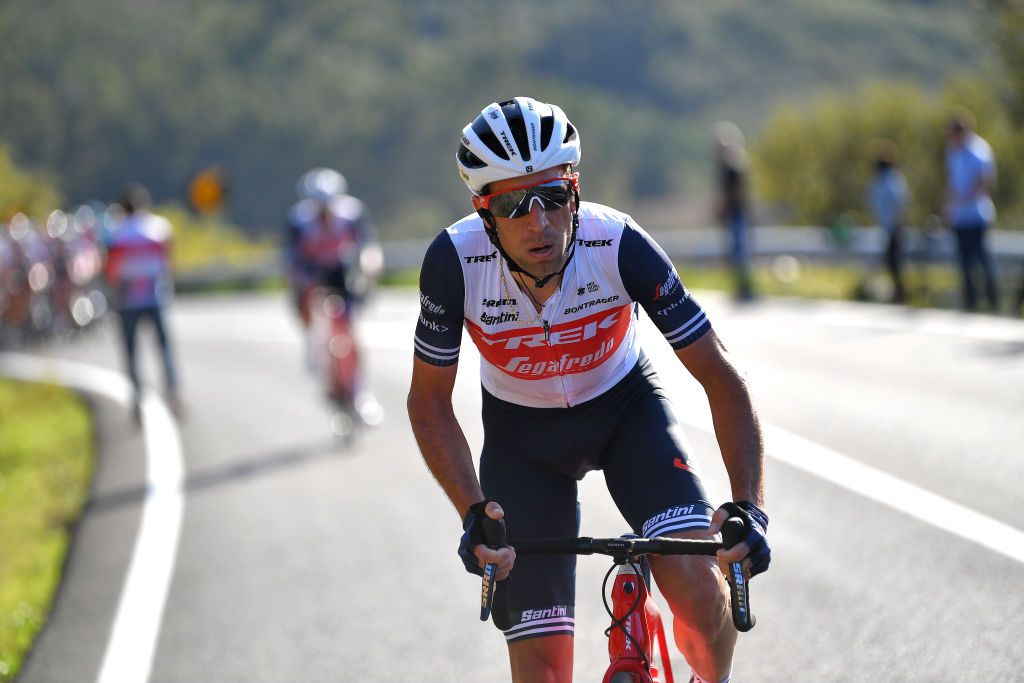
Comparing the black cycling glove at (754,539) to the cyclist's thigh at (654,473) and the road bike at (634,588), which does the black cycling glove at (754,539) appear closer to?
the road bike at (634,588)

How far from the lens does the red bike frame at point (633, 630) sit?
4.07 m

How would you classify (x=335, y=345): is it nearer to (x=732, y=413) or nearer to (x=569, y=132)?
(x=569, y=132)

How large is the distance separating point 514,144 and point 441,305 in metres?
0.56

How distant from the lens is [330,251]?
12516 mm

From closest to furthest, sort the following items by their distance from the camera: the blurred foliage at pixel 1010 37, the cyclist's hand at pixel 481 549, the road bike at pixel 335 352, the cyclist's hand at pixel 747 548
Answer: the cyclist's hand at pixel 747 548 < the cyclist's hand at pixel 481 549 < the road bike at pixel 335 352 < the blurred foliage at pixel 1010 37

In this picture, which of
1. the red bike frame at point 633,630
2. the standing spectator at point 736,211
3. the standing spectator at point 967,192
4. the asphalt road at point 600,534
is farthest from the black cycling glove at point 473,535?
the standing spectator at point 736,211

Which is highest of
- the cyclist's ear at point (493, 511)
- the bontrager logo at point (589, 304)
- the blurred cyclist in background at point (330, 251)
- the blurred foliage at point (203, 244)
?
the blurred foliage at point (203, 244)

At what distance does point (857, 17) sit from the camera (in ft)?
461

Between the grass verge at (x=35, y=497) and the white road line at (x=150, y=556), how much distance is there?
1.54 ft

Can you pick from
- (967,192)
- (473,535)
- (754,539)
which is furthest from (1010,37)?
(473,535)

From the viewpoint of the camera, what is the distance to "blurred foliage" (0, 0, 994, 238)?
102 metres

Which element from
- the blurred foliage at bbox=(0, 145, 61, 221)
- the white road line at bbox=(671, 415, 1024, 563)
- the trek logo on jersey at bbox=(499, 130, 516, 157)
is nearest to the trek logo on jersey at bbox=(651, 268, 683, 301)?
the trek logo on jersey at bbox=(499, 130, 516, 157)

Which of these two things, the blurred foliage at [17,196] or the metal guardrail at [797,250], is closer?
the metal guardrail at [797,250]

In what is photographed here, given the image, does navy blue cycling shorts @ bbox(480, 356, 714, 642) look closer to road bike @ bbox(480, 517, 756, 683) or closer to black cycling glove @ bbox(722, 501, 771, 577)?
road bike @ bbox(480, 517, 756, 683)
